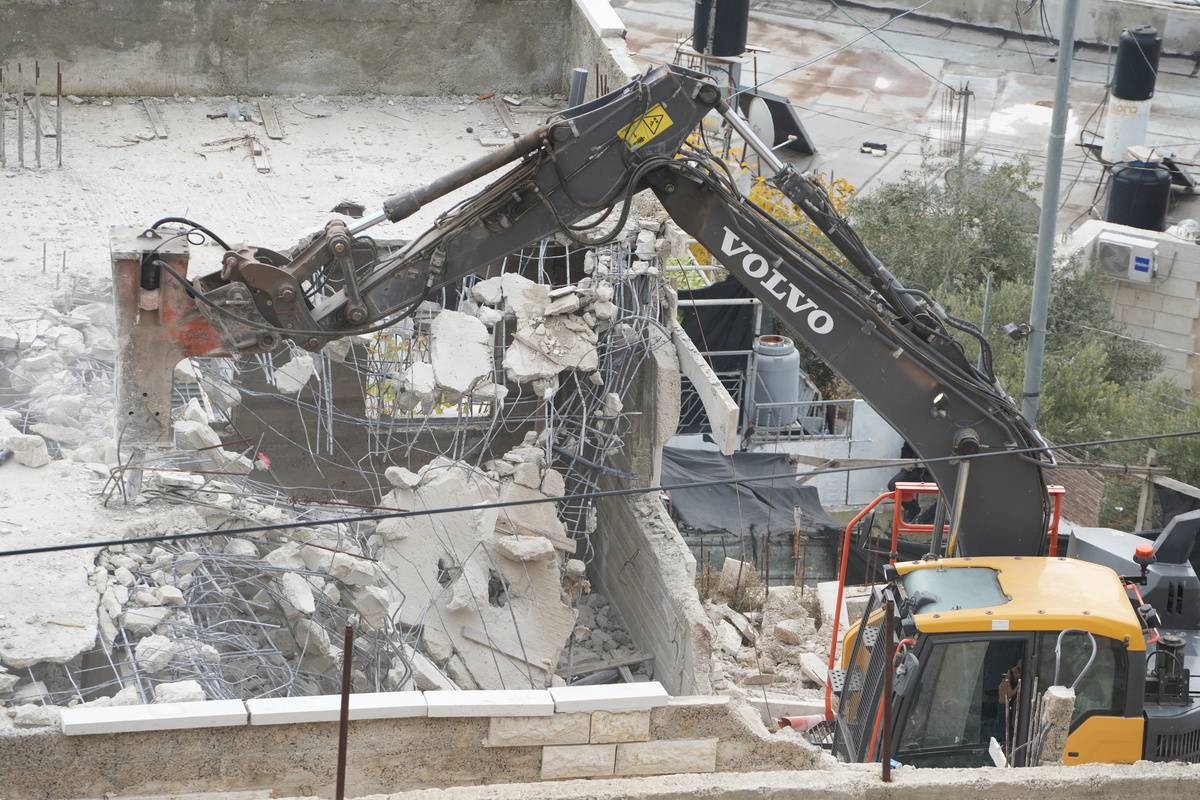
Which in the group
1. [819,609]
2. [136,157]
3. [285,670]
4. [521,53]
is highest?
[521,53]

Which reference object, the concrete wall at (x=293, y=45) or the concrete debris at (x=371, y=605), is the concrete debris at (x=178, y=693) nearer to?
the concrete debris at (x=371, y=605)

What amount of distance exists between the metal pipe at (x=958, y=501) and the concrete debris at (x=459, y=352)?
13.1ft

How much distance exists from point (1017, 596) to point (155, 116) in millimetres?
11387

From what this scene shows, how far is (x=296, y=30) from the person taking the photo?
18047 millimetres

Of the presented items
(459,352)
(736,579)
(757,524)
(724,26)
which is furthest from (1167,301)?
(459,352)

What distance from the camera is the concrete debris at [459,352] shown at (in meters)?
13.3

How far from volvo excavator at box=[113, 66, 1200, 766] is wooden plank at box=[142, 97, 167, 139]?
6.60 meters

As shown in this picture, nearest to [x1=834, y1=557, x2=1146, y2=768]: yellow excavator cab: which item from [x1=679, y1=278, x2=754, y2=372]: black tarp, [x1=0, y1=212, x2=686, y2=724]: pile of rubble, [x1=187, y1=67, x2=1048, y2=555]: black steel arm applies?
[x1=187, y1=67, x2=1048, y2=555]: black steel arm

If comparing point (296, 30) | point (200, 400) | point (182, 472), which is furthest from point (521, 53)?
point (182, 472)

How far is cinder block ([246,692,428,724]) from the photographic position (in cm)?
897

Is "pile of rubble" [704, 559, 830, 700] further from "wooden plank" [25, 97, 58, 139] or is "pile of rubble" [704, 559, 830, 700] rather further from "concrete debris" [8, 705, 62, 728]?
"wooden plank" [25, 97, 58, 139]

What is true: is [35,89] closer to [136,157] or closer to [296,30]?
[136,157]

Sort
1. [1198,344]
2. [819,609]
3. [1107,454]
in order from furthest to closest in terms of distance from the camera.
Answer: [1198,344], [1107,454], [819,609]

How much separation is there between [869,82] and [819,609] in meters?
23.1
